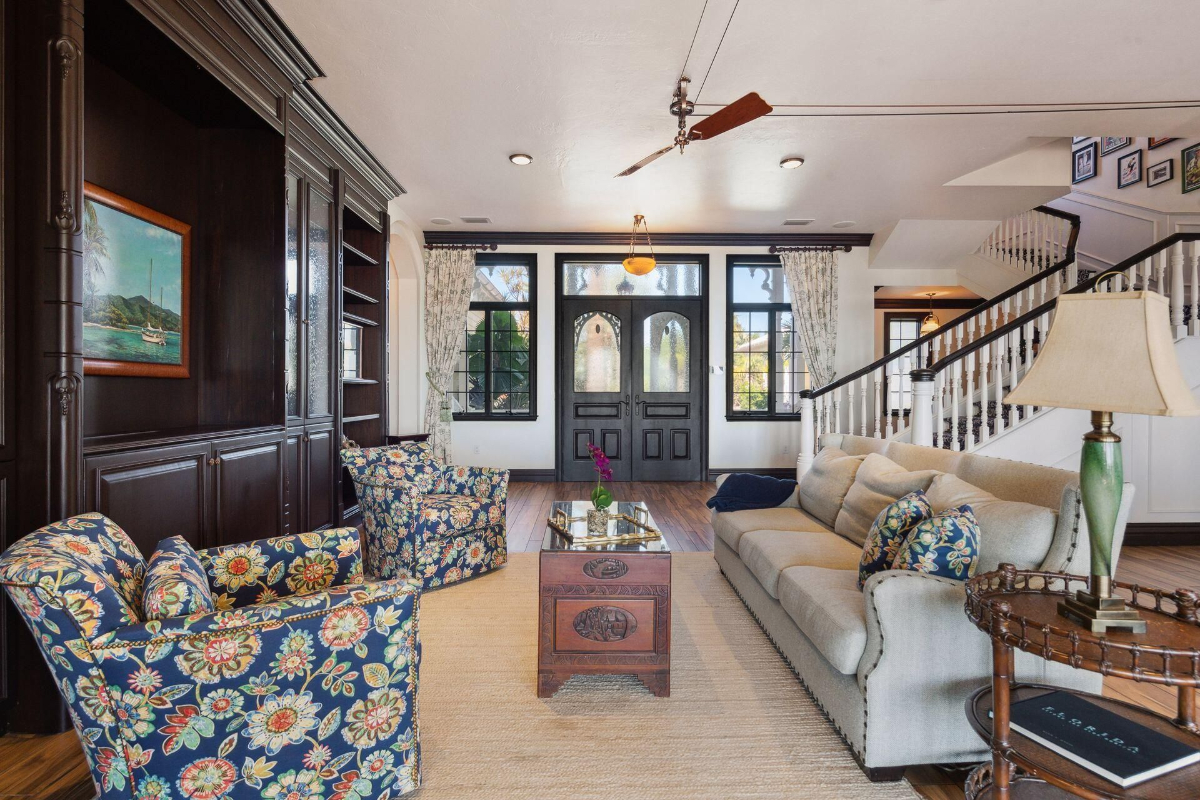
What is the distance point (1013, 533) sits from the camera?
6.46 ft

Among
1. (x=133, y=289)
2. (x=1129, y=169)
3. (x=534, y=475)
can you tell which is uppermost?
(x=1129, y=169)

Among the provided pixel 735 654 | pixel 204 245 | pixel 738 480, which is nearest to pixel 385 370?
pixel 204 245

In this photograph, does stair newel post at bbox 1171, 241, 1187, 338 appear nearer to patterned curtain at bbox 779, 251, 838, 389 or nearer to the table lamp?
patterned curtain at bbox 779, 251, 838, 389

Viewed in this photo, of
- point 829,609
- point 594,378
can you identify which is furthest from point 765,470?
point 829,609

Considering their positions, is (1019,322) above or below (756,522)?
above

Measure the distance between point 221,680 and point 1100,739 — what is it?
2.03m

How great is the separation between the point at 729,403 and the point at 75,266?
6555 millimetres

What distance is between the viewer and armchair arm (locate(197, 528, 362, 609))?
1.97 metres

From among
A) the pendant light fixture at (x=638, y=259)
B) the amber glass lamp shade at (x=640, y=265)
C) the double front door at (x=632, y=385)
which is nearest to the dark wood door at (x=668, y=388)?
the double front door at (x=632, y=385)

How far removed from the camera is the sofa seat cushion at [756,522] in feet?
10.9

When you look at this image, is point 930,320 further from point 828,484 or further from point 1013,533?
point 1013,533

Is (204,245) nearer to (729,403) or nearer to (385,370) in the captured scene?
(385,370)

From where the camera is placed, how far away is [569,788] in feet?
5.93

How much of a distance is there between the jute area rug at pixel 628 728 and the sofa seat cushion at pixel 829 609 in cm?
31
